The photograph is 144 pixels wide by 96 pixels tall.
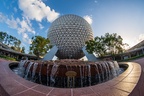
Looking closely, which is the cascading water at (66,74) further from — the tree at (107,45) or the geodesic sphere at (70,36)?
the geodesic sphere at (70,36)

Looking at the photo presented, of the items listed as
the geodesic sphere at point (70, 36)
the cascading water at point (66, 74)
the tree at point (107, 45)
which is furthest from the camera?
the geodesic sphere at point (70, 36)

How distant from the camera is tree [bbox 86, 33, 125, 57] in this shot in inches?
963

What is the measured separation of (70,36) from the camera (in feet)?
109

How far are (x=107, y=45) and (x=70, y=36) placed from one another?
12.7m

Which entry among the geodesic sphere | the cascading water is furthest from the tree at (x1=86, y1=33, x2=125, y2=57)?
the cascading water

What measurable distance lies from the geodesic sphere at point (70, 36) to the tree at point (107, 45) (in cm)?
771

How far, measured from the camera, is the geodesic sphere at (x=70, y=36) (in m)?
33.3

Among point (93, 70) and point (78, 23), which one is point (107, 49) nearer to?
point (78, 23)

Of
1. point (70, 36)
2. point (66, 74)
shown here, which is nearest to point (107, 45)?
point (70, 36)

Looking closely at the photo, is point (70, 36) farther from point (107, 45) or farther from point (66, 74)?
point (66, 74)

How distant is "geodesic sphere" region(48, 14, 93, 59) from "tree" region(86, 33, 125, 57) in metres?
7.71

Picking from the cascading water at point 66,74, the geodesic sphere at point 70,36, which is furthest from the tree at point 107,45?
the cascading water at point 66,74

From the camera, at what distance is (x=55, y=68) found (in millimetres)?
5090

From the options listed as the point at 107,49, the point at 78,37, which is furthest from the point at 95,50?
the point at 78,37
